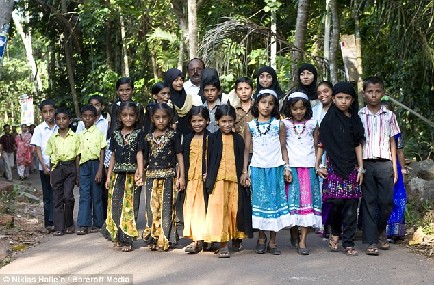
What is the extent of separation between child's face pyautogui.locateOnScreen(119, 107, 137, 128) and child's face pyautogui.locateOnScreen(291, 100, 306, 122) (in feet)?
6.05

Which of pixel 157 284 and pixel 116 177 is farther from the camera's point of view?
pixel 116 177

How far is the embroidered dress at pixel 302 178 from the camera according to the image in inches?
281

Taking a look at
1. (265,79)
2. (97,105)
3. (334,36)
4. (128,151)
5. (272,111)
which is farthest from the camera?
(334,36)

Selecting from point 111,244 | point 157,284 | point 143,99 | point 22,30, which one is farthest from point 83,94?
point 157,284

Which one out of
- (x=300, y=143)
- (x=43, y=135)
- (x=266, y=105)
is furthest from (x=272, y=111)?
(x=43, y=135)

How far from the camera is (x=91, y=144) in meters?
8.78

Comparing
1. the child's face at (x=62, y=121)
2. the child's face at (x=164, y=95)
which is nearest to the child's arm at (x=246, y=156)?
the child's face at (x=164, y=95)

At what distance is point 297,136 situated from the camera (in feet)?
23.9

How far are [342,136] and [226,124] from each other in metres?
1.25

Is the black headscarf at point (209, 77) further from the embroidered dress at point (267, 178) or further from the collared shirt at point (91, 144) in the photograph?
the collared shirt at point (91, 144)

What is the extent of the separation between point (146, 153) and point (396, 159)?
111 inches

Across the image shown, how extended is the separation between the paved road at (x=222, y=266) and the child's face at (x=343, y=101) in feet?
5.14

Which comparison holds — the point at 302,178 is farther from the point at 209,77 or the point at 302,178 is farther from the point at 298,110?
the point at 209,77

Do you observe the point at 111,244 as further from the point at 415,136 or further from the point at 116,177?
the point at 415,136
